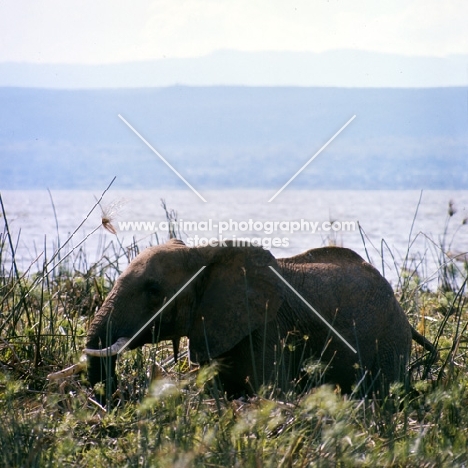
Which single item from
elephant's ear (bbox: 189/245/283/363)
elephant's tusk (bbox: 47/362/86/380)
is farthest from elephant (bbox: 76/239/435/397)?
elephant's tusk (bbox: 47/362/86/380)

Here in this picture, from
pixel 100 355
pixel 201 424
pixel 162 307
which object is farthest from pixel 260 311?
pixel 201 424

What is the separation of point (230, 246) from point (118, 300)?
982 mm

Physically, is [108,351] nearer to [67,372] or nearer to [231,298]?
[67,372]

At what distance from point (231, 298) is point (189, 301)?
29cm

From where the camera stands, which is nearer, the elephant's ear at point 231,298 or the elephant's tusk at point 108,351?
the elephant's tusk at point 108,351

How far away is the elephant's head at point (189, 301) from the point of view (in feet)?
20.9

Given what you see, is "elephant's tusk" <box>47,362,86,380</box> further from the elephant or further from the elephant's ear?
the elephant's ear

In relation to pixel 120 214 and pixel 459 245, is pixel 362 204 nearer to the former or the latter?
pixel 459 245

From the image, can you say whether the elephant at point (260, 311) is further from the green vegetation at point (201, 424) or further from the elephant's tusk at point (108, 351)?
the green vegetation at point (201, 424)

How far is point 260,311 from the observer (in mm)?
6914

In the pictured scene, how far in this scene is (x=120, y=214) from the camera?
7129 millimetres

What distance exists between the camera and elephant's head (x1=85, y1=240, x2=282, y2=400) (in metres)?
6.37

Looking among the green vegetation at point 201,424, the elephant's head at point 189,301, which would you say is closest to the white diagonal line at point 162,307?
the elephant's head at point 189,301

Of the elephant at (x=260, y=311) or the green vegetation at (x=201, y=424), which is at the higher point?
the elephant at (x=260, y=311)
